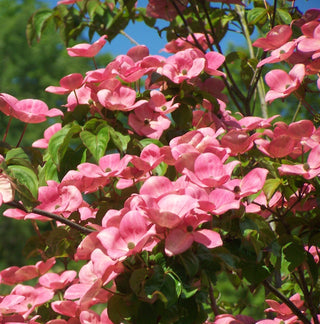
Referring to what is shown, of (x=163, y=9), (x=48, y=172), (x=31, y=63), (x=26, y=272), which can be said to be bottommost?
(x=31, y=63)

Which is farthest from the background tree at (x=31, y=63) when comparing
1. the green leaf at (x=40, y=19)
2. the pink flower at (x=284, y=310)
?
the pink flower at (x=284, y=310)

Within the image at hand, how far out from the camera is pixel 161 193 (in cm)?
91

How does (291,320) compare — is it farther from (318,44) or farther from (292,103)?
(292,103)

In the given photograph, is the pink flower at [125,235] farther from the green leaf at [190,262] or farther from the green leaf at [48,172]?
the green leaf at [48,172]

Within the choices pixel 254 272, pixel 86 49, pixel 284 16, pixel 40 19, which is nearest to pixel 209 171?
pixel 254 272

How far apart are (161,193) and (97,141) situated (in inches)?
9.9

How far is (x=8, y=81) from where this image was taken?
39.5ft

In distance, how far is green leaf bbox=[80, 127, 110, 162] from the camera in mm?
1083

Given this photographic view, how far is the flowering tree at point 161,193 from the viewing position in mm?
860

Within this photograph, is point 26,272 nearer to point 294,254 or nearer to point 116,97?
point 116,97

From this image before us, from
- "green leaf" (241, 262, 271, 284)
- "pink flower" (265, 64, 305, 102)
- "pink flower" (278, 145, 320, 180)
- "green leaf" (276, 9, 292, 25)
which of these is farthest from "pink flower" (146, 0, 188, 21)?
"green leaf" (241, 262, 271, 284)

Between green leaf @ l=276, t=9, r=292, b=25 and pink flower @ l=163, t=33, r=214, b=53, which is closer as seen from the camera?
green leaf @ l=276, t=9, r=292, b=25

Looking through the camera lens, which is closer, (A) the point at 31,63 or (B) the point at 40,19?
(B) the point at 40,19

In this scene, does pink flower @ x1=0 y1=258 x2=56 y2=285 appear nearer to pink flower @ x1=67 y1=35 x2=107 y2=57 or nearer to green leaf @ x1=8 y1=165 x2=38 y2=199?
green leaf @ x1=8 y1=165 x2=38 y2=199
